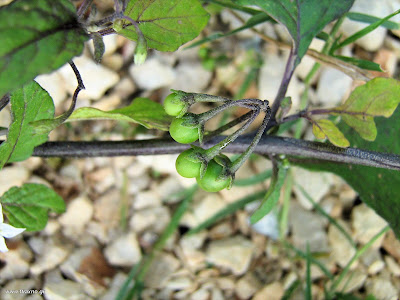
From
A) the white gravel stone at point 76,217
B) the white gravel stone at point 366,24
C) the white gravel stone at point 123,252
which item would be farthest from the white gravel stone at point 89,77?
the white gravel stone at point 366,24

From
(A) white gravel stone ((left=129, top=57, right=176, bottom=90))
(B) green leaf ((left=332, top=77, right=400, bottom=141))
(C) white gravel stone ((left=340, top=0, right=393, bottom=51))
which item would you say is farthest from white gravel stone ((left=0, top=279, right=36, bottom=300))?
(C) white gravel stone ((left=340, top=0, right=393, bottom=51))

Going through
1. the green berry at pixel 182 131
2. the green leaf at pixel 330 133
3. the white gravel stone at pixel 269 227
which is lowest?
the white gravel stone at pixel 269 227

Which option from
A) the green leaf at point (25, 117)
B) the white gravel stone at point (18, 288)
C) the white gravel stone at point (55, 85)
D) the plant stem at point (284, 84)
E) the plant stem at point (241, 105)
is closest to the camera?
the plant stem at point (241, 105)

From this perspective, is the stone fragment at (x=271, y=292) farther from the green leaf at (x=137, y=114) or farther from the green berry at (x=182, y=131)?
the green berry at (x=182, y=131)

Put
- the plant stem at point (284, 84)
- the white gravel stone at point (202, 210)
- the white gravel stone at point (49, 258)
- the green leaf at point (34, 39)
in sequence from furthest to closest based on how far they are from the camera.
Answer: the white gravel stone at point (202, 210) < the white gravel stone at point (49, 258) < the plant stem at point (284, 84) < the green leaf at point (34, 39)

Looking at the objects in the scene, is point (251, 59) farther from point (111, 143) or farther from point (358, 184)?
point (111, 143)

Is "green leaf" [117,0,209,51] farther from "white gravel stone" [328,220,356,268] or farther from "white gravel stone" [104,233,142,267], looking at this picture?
"white gravel stone" [328,220,356,268]

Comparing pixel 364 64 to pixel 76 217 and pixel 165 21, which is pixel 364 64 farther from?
pixel 76 217
